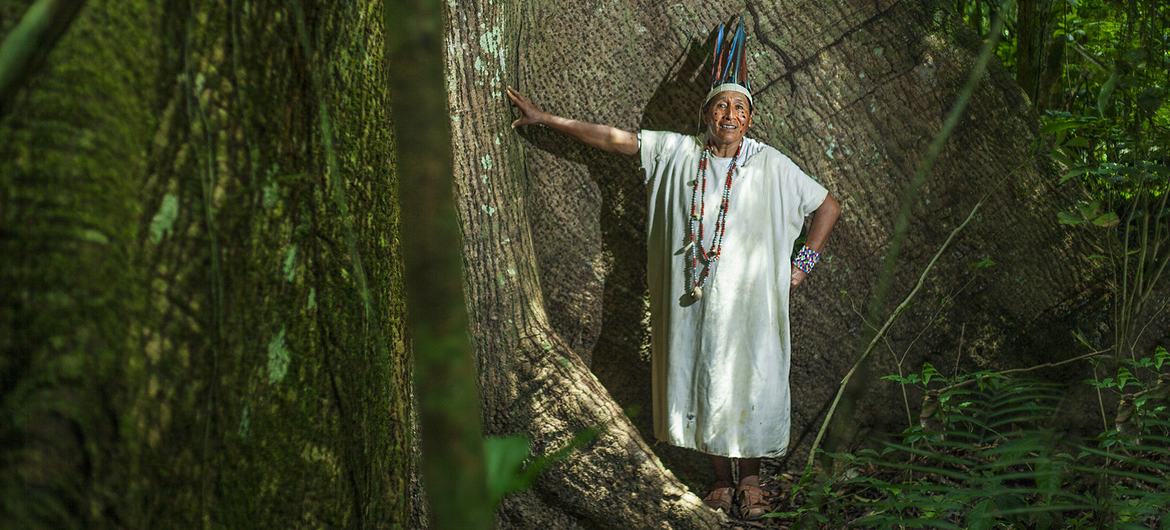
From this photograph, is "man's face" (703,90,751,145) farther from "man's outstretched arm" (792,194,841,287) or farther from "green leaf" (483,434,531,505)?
"green leaf" (483,434,531,505)

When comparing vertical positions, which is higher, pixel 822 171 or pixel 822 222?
pixel 822 171

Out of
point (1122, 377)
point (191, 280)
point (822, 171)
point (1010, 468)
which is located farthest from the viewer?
point (822, 171)

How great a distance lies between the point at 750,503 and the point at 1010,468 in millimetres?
951

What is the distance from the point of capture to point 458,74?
3.51 meters

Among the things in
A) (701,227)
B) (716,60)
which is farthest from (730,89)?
(701,227)

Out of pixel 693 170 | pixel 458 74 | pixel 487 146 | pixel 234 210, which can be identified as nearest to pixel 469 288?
pixel 487 146

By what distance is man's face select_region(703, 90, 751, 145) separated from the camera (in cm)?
376

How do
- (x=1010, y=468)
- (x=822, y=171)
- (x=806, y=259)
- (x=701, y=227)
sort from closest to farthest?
(x=1010, y=468), (x=701, y=227), (x=806, y=259), (x=822, y=171)

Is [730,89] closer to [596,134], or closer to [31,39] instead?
[596,134]

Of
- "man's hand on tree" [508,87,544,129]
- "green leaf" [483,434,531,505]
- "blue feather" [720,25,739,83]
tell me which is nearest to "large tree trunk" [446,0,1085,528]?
"man's hand on tree" [508,87,544,129]

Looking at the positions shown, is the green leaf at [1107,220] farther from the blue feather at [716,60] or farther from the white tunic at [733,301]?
the blue feather at [716,60]

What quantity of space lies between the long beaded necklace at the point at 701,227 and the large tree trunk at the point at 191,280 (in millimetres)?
2473

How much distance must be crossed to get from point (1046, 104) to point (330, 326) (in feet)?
17.8

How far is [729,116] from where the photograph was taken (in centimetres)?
375
